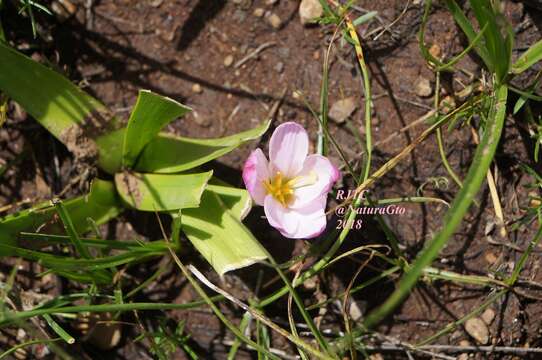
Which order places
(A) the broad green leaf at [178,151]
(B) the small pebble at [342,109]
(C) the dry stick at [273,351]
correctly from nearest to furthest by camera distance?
(A) the broad green leaf at [178,151] → (C) the dry stick at [273,351] → (B) the small pebble at [342,109]

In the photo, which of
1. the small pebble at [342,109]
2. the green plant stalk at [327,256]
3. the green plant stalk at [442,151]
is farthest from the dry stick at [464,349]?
the small pebble at [342,109]

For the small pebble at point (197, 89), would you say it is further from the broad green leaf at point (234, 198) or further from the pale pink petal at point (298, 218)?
the pale pink petal at point (298, 218)

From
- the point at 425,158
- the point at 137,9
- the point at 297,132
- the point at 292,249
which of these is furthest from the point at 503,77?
the point at 137,9

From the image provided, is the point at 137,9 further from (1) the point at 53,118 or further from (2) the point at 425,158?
(2) the point at 425,158

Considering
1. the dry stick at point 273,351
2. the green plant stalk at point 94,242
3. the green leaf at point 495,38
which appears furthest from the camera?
the dry stick at point 273,351

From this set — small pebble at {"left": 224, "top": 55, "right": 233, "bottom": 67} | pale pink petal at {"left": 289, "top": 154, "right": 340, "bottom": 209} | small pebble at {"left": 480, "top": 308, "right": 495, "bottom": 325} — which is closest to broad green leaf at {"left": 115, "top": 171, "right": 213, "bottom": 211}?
pale pink petal at {"left": 289, "top": 154, "right": 340, "bottom": 209}

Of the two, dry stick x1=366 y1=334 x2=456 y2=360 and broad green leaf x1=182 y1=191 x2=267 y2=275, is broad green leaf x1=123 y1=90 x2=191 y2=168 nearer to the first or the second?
broad green leaf x1=182 y1=191 x2=267 y2=275

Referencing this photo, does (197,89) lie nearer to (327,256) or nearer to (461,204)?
(327,256)
